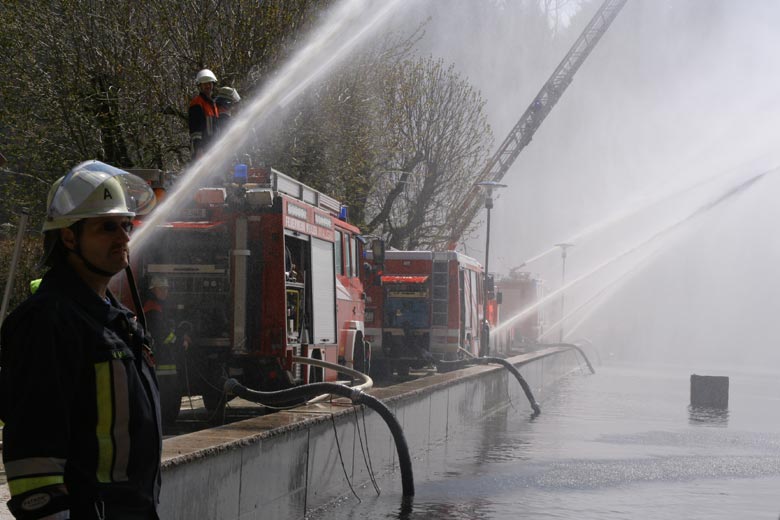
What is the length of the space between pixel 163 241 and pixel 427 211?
26617mm

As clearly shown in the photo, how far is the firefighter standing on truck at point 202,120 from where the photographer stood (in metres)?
12.8

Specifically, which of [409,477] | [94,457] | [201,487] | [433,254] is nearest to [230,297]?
[409,477]

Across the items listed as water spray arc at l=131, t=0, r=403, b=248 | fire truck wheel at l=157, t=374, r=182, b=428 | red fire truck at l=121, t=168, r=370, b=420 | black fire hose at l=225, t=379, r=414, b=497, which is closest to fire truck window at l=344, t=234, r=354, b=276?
water spray arc at l=131, t=0, r=403, b=248

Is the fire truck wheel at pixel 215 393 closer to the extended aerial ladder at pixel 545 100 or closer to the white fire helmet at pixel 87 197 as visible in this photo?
the white fire helmet at pixel 87 197

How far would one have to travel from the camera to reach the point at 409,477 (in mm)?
10516

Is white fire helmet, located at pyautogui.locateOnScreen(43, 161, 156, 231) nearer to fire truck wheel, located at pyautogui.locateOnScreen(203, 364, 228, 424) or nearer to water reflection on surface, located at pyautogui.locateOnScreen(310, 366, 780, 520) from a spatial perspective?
water reflection on surface, located at pyautogui.locateOnScreen(310, 366, 780, 520)

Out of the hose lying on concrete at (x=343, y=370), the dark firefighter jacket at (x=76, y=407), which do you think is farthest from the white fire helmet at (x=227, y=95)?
the dark firefighter jacket at (x=76, y=407)

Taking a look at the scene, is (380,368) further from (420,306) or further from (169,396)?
(169,396)

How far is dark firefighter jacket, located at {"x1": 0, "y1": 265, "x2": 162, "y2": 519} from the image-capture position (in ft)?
9.44

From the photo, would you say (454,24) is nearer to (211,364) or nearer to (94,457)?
(211,364)

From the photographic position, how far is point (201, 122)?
1291cm

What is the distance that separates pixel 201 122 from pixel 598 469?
5.55 metres

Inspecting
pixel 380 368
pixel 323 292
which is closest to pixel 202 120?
pixel 323 292

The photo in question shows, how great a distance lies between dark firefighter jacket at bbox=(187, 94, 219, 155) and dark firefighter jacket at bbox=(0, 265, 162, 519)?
31.9 feet
